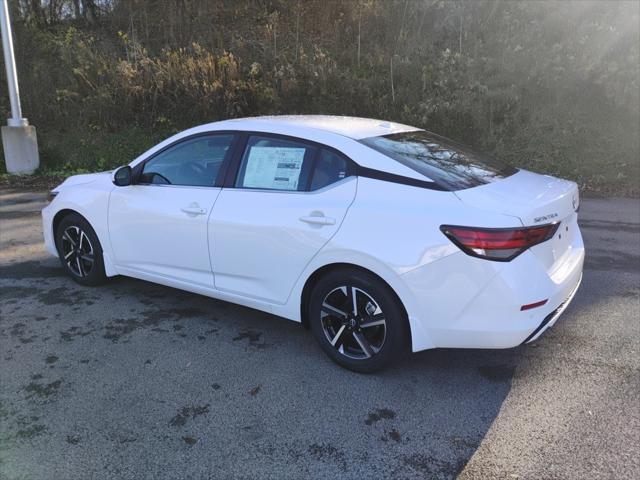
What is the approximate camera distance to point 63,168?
12289 millimetres

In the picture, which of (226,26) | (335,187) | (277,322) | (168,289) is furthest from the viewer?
(226,26)

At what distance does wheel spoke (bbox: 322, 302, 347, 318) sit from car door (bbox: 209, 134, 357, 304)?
0.90 feet

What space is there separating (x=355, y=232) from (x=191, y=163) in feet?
5.57

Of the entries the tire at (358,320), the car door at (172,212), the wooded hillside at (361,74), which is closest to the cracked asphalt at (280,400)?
the tire at (358,320)

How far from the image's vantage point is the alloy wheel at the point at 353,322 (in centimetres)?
347

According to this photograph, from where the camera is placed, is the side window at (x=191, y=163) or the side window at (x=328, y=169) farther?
the side window at (x=191, y=163)

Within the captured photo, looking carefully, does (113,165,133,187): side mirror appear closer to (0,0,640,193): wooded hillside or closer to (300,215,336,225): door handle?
(300,215,336,225): door handle

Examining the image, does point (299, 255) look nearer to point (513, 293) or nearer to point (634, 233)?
point (513, 293)

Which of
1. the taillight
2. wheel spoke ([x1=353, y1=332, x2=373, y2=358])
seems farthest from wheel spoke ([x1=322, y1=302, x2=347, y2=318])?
the taillight

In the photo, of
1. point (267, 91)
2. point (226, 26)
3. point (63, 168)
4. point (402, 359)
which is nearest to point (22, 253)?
point (402, 359)

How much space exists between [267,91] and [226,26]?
4565 millimetres

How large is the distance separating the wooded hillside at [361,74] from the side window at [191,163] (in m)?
8.07

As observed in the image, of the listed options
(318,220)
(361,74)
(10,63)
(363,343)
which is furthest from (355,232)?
(10,63)

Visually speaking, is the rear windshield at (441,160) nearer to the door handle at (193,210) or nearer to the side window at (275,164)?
the side window at (275,164)
